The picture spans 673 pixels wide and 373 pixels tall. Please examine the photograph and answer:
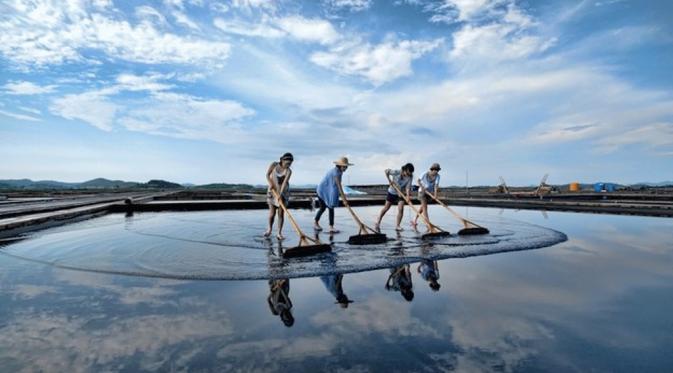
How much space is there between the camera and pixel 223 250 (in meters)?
6.75

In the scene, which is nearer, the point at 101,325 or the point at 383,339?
the point at 383,339

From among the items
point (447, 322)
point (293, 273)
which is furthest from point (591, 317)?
point (293, 273)

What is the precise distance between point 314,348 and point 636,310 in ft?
10.8

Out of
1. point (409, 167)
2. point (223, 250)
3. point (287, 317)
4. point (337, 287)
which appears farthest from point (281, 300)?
point (409, 167)

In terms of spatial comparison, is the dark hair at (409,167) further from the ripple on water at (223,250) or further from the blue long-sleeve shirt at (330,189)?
the blue long-sleeve shirt at (330,189)

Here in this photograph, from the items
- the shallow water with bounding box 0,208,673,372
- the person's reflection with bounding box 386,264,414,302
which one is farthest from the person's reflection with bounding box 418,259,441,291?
the person's reflection with bounding box 386,264,414,302

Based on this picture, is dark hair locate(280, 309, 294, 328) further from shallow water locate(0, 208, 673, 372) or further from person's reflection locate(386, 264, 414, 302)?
person's reflection locate(386, 264, 414, 302)

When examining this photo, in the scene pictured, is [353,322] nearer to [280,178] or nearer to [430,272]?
[430,272]

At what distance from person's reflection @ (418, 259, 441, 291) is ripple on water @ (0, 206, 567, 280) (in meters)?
0.28

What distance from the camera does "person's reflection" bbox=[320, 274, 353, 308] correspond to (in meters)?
3.78

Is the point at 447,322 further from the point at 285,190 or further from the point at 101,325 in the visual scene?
the point at 285,190

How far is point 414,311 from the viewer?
3.44 metres

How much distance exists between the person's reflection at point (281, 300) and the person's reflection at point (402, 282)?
1.26 meters

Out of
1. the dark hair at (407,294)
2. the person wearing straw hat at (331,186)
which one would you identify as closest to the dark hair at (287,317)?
the dark hair at (407,294)
